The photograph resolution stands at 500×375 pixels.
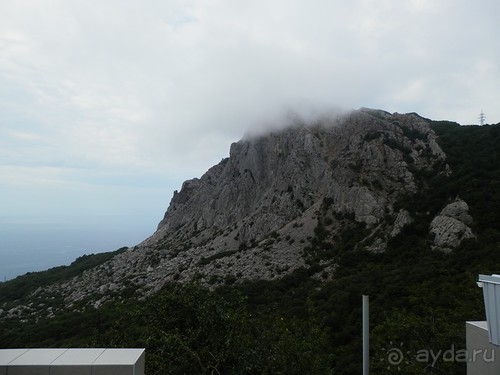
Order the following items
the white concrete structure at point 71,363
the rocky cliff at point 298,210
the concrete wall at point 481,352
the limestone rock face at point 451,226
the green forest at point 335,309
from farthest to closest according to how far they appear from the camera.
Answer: the rocky cliff at point 298,210 → the limestone rock face at point 451,226 → the green forest at point 335,309 → the concrete wall at point 481,352 → the white concrete structure at point 71,363

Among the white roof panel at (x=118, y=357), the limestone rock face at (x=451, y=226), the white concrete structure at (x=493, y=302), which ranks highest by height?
the limestone rock face at (x=451, y=226)

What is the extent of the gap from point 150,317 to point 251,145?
201ft

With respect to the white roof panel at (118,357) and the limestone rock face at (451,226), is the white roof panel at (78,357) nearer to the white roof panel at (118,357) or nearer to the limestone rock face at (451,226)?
the white roof panel at (118,357)

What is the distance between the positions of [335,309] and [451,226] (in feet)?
55.7

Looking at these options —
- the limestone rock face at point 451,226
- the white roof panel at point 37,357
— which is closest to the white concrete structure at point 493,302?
the white roof panel at point 37,357

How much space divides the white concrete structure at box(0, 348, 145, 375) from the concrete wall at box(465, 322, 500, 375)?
6.78m

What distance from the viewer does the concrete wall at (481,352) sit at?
25.6ft

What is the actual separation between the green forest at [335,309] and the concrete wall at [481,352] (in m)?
1.99

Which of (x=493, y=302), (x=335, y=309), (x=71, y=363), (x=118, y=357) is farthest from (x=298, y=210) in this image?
(x=71, y=363)

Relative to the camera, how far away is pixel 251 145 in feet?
234

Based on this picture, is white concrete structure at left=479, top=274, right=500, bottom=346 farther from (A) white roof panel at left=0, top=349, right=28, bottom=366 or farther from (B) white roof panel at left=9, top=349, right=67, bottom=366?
(A) white roof panel at left=0, top=349, right=28, bottom=366

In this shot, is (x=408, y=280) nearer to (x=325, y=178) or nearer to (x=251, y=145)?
(x=325, y=178)

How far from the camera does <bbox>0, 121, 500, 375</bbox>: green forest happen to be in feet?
34.8

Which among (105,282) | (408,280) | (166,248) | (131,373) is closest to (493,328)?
(131,373)
